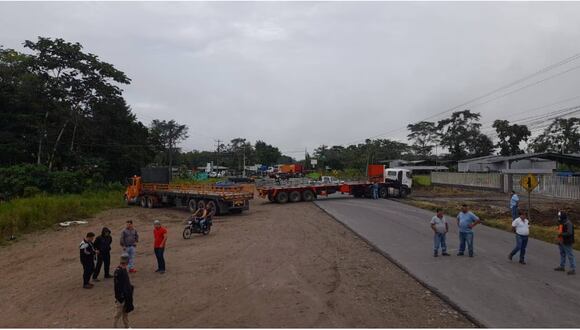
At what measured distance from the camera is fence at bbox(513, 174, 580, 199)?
3094 cm

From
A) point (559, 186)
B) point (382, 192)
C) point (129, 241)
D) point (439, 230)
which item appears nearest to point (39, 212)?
point (129, 241)

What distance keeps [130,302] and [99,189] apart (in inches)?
1342

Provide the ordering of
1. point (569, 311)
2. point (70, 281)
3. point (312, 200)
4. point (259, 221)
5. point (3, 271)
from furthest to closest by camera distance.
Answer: point (312, 200) → point (259, 221) → point (3, 271) → point (70, 281) → point (569, 311)

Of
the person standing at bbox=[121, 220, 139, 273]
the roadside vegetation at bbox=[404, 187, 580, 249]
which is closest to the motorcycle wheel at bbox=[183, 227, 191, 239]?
the person standing at bbox=[121, 220, 139, 273]

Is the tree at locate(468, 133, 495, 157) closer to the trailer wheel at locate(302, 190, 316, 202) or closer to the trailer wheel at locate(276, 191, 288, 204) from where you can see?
the trailer wheel at locate(302, 190, 316, 202)

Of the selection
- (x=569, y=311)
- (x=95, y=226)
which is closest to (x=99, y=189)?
(x=95, y=226)

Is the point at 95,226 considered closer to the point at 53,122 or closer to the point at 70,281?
the point at 70,281

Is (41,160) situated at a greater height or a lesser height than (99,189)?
greater

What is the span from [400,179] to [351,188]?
14.7 feet

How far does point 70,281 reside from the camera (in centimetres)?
1155

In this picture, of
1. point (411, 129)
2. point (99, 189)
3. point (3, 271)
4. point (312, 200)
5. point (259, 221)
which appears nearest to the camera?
point (3, 271)

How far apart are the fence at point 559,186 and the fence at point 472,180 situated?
693 cm

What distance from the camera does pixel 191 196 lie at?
2769 cm

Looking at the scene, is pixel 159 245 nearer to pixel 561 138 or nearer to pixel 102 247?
pixel 102 247
